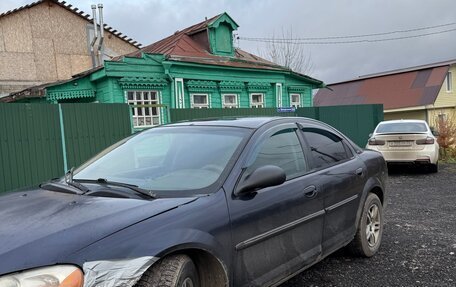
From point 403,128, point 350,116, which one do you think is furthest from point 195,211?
point 350,116

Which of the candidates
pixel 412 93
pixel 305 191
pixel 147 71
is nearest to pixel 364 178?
pixel 305 191

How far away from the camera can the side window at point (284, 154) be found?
10.9 feet

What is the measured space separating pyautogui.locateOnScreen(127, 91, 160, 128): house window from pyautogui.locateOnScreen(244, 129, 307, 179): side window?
33.6ft

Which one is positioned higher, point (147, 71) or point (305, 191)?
point (147, 71)

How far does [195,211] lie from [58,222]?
79 centimetres

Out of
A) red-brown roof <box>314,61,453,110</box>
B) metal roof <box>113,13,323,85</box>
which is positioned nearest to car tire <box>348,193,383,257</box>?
metal roof <box>113,13,323,85</box>

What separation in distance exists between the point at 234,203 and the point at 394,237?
335 cm

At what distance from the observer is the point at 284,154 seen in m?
3.54

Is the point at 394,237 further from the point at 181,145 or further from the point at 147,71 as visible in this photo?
the point at 147,71

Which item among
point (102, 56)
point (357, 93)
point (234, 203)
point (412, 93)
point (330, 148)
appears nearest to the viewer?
point (234, 203)

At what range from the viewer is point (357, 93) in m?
37.5

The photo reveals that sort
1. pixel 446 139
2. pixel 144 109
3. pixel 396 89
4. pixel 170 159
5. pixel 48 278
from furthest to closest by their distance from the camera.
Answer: pixel 396 89 → pixel 446 139 → pixel 144 109 → pixel 170 159 → pixel 48 278

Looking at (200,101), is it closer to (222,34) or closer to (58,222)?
(222,34)

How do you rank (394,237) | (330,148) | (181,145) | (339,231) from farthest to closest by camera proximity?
(394,237) < (330,148) < (339,231) < (181,145)
